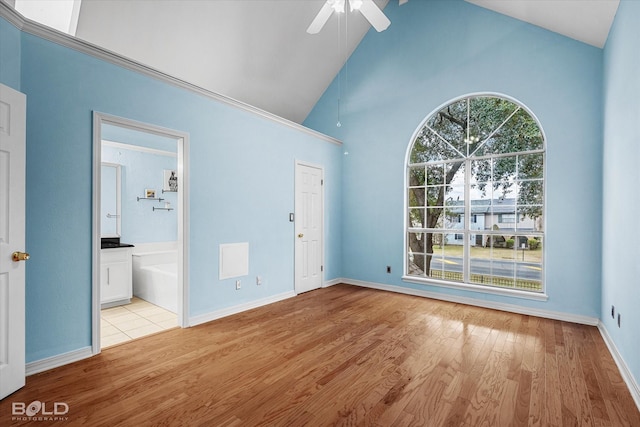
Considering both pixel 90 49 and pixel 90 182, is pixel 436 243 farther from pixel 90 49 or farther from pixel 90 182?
pixel 90 49

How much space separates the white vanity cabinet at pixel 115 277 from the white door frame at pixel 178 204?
4.53 ft

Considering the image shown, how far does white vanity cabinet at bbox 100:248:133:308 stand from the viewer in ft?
13.1

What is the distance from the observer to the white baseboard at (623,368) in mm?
2108

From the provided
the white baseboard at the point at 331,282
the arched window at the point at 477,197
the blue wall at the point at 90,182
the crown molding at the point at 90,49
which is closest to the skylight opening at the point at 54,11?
the crown molding at the point at 90,49

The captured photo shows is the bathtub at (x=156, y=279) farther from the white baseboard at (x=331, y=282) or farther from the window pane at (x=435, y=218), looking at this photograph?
the window pane at (x=435, y=218)

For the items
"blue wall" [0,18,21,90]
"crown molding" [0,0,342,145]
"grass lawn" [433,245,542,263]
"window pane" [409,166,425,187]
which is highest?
"crown molding" [0,0,342,145]

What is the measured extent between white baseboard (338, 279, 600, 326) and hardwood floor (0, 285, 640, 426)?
0.51 feet

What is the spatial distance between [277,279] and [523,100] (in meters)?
4.06

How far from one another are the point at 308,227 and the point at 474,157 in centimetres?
266

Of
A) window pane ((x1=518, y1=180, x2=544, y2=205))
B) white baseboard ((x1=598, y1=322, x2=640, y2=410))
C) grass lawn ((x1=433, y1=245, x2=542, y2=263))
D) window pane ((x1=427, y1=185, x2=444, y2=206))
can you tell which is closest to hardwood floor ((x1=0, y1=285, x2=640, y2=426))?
white baseboard ((x1=598, y1=322, x2=640, y2=410))

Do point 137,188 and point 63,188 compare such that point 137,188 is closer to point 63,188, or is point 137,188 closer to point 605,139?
point 63,188

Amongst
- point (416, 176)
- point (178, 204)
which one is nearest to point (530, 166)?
point (416, 176)

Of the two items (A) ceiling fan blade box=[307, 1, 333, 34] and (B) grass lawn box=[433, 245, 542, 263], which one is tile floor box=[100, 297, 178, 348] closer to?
(A) ceiling fan blade box=[307, 1, 333, 34]

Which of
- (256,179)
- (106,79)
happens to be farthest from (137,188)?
(106,79)
